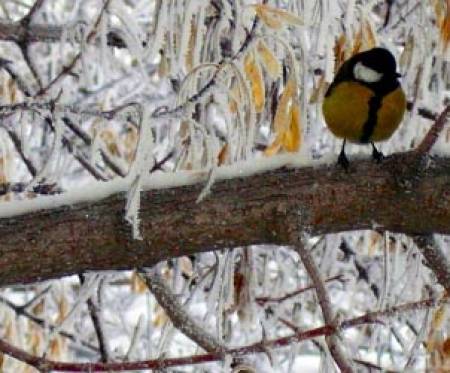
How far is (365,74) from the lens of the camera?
1.28m

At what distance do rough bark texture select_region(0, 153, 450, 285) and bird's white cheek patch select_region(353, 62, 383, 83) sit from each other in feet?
0.85

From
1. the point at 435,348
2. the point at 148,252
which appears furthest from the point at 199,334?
the point at 435,348

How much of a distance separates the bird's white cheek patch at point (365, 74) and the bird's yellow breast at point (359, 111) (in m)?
0.01

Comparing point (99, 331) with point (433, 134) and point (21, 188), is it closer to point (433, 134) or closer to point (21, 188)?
point (21, 188)

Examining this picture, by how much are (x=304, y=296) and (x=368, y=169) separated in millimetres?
983

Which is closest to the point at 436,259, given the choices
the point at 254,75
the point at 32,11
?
the point at 254,75

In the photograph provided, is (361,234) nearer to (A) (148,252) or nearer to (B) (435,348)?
(B) (435,348)

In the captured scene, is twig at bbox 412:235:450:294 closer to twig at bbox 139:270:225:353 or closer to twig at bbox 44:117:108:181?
twig at bbox 139:270:225:353

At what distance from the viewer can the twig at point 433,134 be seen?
94 centimetres

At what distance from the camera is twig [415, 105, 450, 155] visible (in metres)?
0.94

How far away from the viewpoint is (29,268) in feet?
3.36

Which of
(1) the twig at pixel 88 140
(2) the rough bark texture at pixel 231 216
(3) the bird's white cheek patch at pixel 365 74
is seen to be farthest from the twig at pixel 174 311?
(1) the twig at pixel 88 140

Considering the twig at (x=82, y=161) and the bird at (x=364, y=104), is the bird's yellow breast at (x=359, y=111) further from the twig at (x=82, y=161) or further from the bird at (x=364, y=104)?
the twig at (x=82, y=161)

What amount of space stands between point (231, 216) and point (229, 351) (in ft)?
0.56
